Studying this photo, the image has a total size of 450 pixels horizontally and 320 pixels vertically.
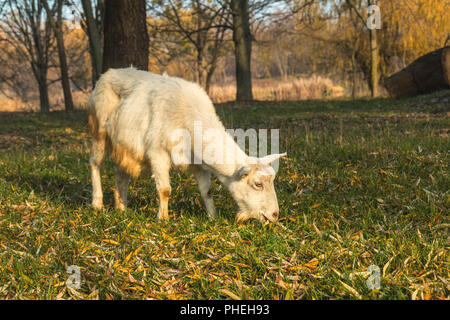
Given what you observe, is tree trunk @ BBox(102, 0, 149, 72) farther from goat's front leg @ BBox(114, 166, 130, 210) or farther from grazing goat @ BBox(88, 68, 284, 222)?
goat's front leg @ BBox(114, 166, 130, 210)

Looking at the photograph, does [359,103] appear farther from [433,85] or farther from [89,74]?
[89,74]

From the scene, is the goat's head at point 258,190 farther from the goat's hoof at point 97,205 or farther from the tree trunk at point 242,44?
the tree trunk at point 242,44

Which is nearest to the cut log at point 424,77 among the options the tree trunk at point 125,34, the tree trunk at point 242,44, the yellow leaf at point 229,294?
the tree trunk at point 242,44

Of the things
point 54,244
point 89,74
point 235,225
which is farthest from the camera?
point 89,74

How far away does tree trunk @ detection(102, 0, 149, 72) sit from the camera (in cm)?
746

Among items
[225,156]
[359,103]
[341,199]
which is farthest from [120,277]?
[359,103]

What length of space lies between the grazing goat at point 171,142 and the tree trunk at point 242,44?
42.4ft

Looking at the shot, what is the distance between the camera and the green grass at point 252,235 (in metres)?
2.64

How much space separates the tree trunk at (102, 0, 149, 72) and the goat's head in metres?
4.70

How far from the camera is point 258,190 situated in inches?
142

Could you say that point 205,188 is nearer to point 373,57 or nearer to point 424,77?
point 424,77

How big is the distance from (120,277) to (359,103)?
41.9ft

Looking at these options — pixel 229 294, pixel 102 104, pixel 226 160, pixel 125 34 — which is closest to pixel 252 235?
pixel 226 160

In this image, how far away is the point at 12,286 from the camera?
108 inches
